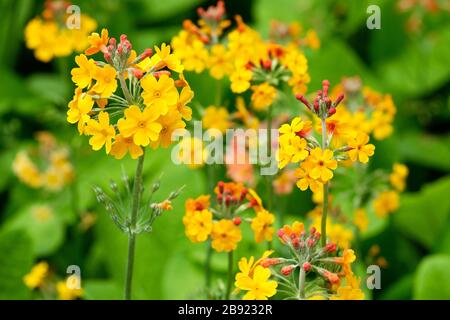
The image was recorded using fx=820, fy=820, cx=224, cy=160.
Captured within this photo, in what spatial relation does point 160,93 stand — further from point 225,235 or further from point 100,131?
point 225,235

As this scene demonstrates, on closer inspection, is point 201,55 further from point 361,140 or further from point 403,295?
point 403,295

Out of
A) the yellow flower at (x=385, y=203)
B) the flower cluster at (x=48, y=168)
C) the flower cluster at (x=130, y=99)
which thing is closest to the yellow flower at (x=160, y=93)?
the flower cluster at (x=130, y=99)

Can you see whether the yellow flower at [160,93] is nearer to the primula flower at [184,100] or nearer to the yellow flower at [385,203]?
the primula flower at [184,100]

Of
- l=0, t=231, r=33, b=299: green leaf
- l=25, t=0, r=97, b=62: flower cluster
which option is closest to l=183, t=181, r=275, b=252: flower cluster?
l=0, t=231, r=33, b=299: green leaf

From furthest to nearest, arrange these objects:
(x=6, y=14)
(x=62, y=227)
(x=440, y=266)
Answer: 1. (x=6, y=14)
2. (x=62, y=227)
3. (x=440, y=266)

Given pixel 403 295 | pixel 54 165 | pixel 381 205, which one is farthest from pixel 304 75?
pixel 54 165

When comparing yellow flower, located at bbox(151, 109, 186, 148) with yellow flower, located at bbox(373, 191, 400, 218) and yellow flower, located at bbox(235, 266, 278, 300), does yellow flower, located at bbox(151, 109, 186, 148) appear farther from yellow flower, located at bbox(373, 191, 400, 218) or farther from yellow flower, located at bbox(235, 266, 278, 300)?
yellow flower, located at bbox(373, 191, 400, 218)

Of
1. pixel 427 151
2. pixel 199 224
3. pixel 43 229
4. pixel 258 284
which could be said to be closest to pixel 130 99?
pixel 199 224
